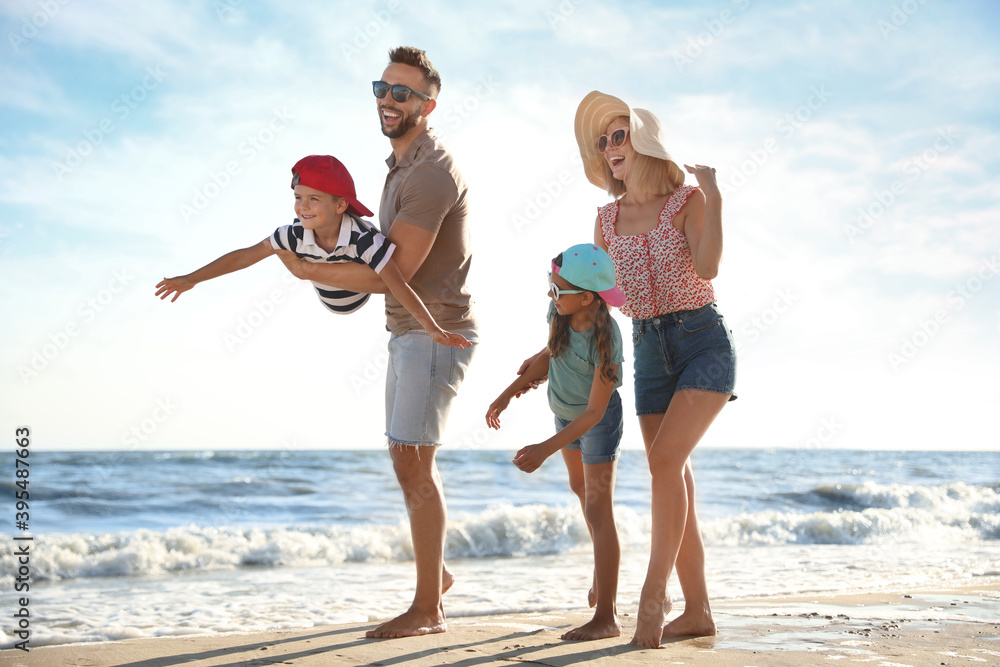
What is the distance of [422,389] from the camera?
9.96ft

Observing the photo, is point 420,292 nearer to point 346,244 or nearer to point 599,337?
point 346,244

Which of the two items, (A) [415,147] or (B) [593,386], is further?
(A) [415,147]

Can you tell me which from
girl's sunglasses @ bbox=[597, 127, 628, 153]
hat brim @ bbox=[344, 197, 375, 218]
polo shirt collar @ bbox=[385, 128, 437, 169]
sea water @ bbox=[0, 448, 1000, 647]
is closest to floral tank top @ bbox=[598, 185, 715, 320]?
girl's sunglasses @ bbox=[597, 127, 628, 153]

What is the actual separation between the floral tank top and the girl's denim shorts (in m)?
0.38

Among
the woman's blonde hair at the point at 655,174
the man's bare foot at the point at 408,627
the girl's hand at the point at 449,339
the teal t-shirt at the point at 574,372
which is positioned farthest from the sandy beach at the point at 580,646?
the woman's blonde hair at the point at 655,174

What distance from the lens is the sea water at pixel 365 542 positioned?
486cm

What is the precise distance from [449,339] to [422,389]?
0.85 ft

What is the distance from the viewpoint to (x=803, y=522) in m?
9.73

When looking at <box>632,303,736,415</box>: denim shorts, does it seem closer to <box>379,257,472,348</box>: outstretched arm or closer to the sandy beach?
<box>379,257,472,348</box>: outstretched arm

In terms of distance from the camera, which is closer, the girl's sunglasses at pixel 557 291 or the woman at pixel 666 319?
the woman at pixel 666 319

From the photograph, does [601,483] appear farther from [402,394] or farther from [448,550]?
[448,550]

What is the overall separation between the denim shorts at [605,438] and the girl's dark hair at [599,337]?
0.15m

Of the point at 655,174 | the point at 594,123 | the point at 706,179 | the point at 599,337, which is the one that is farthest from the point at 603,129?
the point at 599,337

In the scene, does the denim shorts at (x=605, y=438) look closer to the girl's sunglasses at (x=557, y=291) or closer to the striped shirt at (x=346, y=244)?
the girl's sunglasses at (x=557, y=291)
